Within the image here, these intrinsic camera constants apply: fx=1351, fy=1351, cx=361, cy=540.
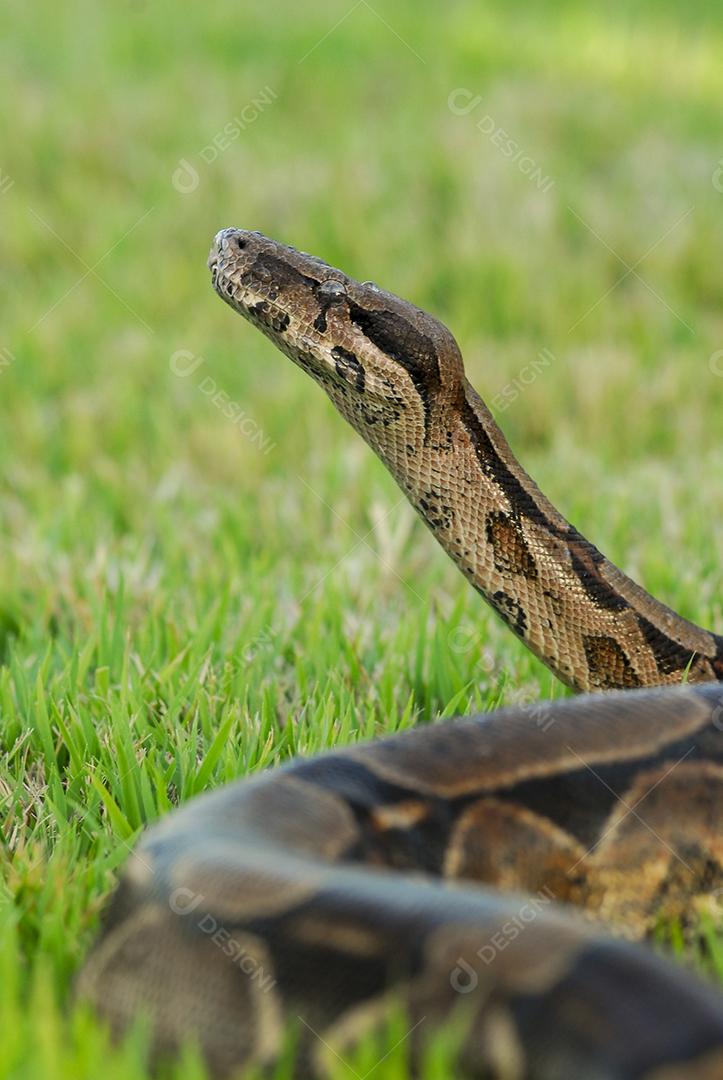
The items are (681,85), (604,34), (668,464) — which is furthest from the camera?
(604,34)

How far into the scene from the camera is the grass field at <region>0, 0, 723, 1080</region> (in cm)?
373

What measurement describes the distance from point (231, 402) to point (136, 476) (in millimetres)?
1267

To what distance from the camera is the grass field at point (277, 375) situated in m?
3.73

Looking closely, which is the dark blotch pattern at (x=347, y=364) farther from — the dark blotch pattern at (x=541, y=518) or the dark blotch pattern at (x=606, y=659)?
the dark blotch pattern at (x=606, y=659)

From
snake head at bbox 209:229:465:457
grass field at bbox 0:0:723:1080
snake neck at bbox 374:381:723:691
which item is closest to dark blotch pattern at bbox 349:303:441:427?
snake head at bbox 209:229:465:457

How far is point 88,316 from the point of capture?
381 inches

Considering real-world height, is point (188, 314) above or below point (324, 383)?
below

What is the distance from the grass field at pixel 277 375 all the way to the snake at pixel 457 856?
17cm

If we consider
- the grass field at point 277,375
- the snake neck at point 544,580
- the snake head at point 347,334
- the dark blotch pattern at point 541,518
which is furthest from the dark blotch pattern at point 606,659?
the snake head at point 347,334

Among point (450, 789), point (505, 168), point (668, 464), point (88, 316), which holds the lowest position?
point (88, 316)

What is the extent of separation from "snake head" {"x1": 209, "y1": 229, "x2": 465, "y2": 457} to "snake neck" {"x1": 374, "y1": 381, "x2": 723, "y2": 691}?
12 centimetres

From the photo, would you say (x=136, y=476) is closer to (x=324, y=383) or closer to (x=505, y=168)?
(x=324, y=383)

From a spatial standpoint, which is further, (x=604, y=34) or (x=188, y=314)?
(x=604, y=34)

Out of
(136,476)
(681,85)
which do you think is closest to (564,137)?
(681,85)
